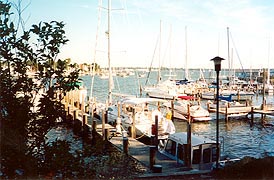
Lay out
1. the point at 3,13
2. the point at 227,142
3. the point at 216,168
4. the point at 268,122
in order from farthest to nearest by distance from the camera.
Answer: the point at 268,122 < the point at 227,142 < the point at 216,168 < the point at 3,13

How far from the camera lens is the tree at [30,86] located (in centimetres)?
496

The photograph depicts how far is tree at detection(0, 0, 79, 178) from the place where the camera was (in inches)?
195

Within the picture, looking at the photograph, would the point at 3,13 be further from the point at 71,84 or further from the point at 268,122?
the point at 268,122

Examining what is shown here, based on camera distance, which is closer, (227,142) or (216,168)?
(216,168)

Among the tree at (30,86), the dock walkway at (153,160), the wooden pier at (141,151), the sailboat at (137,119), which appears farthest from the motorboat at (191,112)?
the tree at (30,86)

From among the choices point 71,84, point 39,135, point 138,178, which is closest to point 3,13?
point 71,84

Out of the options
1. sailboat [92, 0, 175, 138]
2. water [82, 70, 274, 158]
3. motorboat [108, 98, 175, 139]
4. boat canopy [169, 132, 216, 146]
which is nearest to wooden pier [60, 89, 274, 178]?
boat canopy [169, 132, 216, 146]

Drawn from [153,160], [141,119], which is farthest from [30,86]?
[141,119]

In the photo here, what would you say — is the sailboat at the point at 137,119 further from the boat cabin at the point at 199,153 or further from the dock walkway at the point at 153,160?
the boat cabin at the point at 199,153

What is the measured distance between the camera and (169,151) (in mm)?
15609

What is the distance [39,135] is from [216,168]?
8.79 m

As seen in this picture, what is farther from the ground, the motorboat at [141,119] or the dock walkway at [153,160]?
the motorboat at [141,119]

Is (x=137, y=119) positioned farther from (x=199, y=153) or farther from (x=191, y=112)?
(x=191, y=112)

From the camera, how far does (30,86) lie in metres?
5.18
